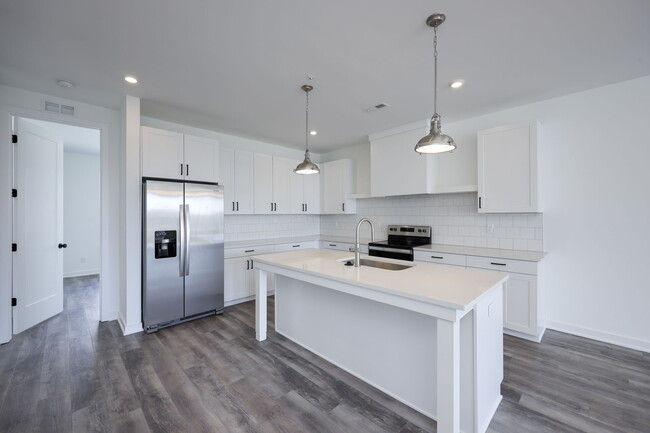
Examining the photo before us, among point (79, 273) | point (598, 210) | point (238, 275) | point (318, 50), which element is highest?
point (318, 50)

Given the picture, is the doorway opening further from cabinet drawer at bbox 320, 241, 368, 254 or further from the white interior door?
cabinet drawer at bbox 320, 241, 368, 254

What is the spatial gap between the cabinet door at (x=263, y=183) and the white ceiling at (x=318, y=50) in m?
1.36

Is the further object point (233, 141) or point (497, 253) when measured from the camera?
point (233, 141)

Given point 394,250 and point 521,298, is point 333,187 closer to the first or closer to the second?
point 394,250

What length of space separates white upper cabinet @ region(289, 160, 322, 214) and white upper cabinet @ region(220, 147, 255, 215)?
2.76ft

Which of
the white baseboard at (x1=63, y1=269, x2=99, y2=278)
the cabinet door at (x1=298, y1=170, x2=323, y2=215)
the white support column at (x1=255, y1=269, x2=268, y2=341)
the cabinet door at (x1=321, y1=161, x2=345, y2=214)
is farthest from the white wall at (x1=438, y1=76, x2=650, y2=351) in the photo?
the white baseboard at (x1=63, y1=269, x2=99, y2=278)

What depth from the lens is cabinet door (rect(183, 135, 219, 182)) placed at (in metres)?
3.60

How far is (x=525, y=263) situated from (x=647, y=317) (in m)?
1.18

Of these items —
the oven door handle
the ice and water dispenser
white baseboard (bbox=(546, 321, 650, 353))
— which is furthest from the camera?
the oven door handle

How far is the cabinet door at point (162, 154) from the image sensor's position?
3.26 meters

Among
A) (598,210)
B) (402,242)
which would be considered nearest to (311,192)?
(402,242)

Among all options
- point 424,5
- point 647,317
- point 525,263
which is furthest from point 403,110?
point 647,317

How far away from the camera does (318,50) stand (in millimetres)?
2260

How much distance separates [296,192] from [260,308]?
2740mm
